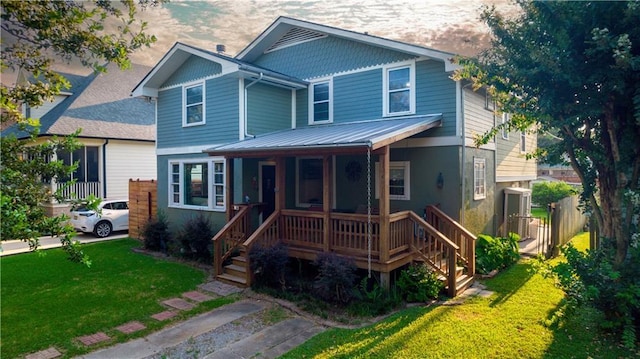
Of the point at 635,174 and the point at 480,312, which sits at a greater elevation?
the point at 635,174

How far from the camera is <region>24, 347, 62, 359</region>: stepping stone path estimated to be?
222 inches

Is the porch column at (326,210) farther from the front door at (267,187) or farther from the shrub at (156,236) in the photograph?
the shrub at (156,236)

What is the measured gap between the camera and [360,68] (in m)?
11.4

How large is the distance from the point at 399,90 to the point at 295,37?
4310 mm

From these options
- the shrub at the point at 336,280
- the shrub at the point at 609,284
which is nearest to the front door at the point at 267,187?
the shrub at the point at 336,280

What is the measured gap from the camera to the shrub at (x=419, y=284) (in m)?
7.74

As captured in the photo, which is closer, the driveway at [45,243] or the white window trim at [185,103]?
the white window trim at [185,103]

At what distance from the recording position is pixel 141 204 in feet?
48.4

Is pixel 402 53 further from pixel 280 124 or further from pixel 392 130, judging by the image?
pixel 280 124

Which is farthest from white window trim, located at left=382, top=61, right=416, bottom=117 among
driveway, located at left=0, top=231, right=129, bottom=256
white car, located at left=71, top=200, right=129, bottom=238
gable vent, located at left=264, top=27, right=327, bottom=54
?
white car, located at left=71, top=200, right=129, bottom=238

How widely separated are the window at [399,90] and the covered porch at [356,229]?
0.52 metres

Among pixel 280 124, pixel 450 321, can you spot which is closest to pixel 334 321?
pixel 450 321

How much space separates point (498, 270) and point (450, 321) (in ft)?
12.7

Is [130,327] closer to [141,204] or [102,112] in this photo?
[141,204]
